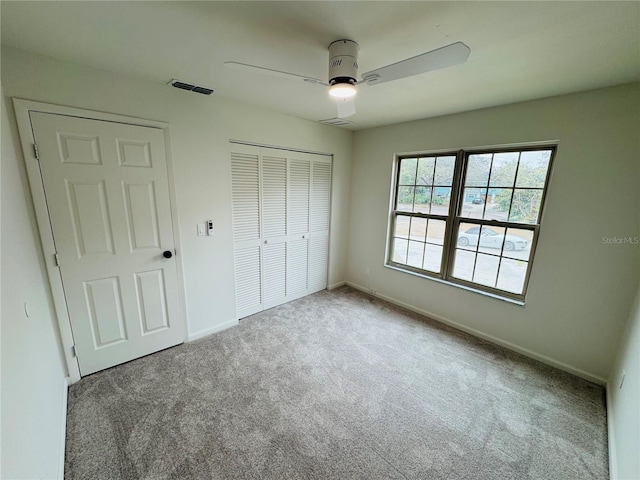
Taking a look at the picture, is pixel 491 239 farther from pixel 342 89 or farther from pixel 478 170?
pixel 342 89

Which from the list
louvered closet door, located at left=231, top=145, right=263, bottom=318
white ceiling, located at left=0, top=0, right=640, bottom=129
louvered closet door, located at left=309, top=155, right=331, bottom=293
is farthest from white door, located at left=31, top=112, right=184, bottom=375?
louvered closet door, located at left=309, top=155, right=331, bottom=293

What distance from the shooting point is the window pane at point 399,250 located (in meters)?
3.55

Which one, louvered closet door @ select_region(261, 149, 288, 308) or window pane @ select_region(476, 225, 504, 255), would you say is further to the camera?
louvered closet door @ select_region(261, 149, 288, 308)

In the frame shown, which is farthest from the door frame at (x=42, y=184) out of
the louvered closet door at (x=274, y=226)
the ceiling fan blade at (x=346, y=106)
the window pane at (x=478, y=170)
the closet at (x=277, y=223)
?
the window pane at (x=478, y=170)

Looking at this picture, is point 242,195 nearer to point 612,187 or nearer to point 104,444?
point 104,444

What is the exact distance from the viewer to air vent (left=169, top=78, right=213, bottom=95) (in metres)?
2.10

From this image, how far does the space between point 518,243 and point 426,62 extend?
2.16 meters

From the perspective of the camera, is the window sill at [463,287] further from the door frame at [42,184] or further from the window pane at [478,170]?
the door frame at [42,184]

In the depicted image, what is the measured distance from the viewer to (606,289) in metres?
2.08

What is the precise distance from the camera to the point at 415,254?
344 cm

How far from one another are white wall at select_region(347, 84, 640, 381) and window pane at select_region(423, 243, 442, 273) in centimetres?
42

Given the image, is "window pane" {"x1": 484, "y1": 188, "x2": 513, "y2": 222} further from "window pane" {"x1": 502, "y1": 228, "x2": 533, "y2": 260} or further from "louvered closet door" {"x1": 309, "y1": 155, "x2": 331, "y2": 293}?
"louvered closet door" {"x1": 309, "y1": 155, "x2": 331, "y2": 293}

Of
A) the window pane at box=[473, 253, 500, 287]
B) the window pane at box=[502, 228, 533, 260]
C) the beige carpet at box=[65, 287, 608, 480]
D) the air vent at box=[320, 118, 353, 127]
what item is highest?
the air vent at box=[320, 118, 353, 127]

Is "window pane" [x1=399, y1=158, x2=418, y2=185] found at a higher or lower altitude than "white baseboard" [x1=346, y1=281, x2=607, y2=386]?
higher
